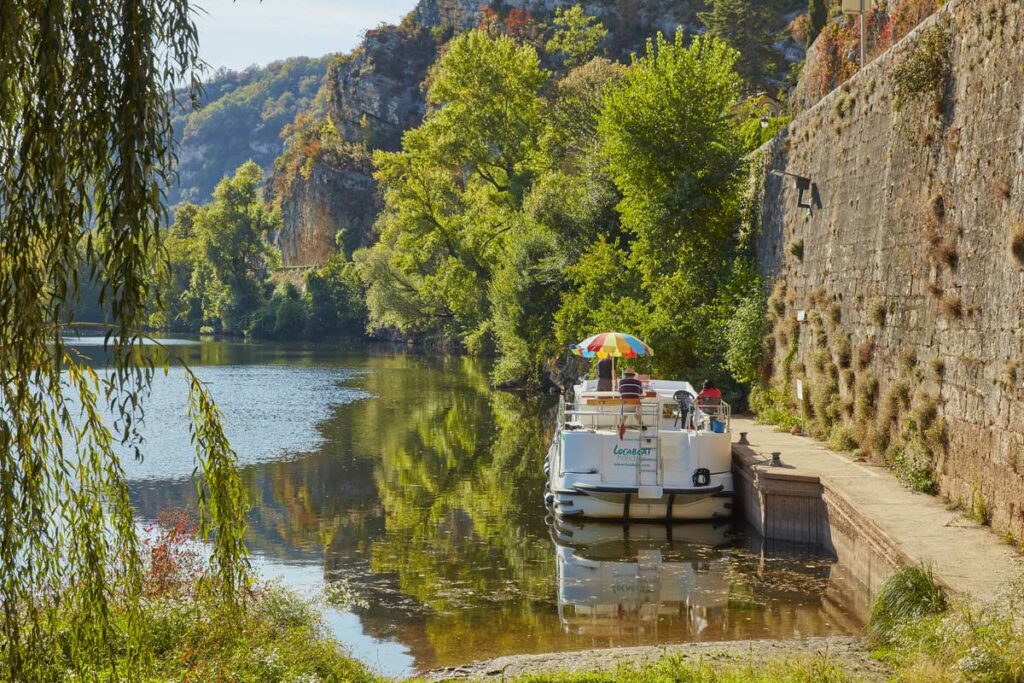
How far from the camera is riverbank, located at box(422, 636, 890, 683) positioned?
29.9ft

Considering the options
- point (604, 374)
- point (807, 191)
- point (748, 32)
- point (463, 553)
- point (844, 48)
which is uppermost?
point (748, 32)

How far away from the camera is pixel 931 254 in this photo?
14.2 m

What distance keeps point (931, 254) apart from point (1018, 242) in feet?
9.44

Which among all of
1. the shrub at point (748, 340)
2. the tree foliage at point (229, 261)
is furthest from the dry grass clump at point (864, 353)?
the tree foliage at point (229, 261)

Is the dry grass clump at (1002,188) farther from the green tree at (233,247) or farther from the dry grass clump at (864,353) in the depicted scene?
the green tree at (233,247)

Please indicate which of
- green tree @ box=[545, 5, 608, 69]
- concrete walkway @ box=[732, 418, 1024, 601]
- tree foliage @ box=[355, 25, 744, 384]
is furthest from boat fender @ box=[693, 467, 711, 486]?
green tree @ box=[545, 5, 608, 69]

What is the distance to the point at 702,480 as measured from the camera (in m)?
16.6

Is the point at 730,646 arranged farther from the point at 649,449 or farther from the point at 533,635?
the point at 649,449

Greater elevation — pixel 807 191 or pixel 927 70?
pixel 927 70

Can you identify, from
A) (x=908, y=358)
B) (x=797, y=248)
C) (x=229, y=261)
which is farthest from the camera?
(x=229, y=261)

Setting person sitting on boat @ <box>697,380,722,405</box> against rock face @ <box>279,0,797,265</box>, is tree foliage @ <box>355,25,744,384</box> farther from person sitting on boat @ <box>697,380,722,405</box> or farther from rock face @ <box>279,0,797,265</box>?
rock face @ <box>279,0,797,265</box>

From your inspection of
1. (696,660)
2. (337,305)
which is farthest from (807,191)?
(337,305)

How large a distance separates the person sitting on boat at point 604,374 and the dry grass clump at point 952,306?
302 inches

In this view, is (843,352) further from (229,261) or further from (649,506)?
(229,261)
